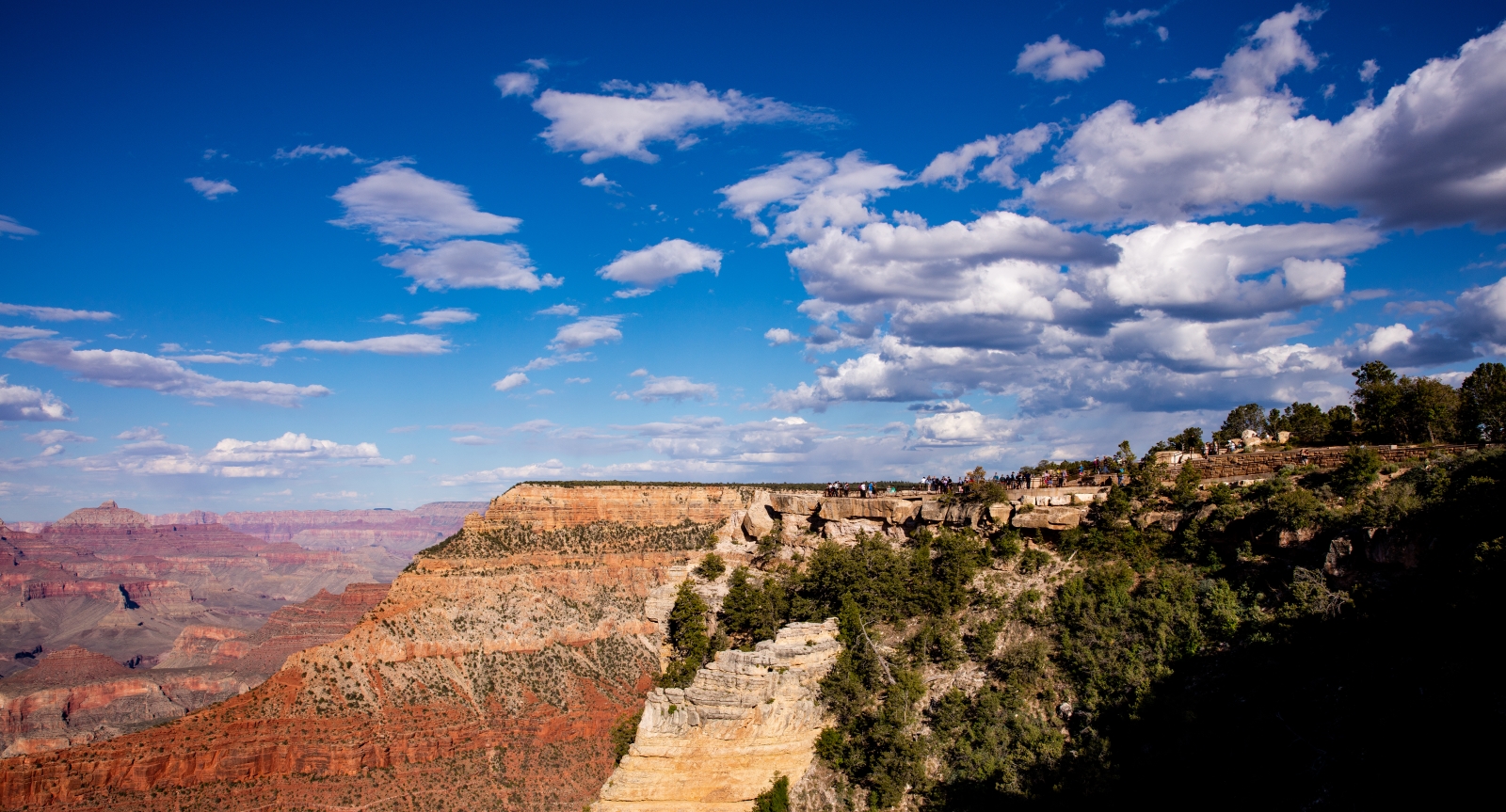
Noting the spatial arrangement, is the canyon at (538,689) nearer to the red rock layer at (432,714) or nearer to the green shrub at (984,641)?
the red rock layer at (432,714)

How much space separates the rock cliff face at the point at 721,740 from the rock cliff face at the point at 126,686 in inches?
5521

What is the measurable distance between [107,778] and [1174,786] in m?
75.8

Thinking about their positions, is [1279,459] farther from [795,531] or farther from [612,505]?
[612,505]

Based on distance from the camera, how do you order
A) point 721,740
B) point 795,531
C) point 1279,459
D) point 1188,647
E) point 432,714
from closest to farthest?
point 1188,647
point 721,740
point 1279,459
point 795,531
point 432,714

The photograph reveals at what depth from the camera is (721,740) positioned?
27.6 m

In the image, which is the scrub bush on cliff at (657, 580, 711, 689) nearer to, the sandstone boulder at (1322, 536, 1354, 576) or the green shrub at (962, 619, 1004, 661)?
the green shrub at (962, 619, 1004, 661)

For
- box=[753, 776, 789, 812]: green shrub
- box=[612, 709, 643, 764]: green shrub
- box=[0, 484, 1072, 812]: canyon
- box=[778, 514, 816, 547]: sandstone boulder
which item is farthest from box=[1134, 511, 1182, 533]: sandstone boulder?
box=[612, 709, 643, 764]: green shrub

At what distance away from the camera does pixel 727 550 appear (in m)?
53.5

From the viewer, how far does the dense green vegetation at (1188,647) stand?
18.1 metres

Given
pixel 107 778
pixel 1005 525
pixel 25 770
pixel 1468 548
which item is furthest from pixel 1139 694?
pixel 25 770

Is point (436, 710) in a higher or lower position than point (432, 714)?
higher

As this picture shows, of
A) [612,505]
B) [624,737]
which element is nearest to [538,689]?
[612,505]

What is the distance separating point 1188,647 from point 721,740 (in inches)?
641

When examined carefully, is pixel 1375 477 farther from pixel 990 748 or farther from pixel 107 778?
pixel 107 778
